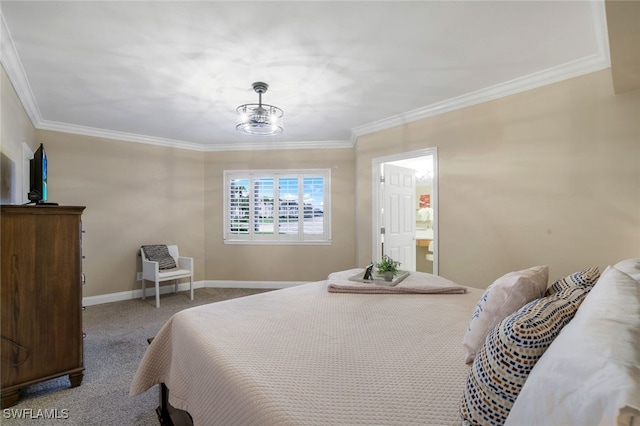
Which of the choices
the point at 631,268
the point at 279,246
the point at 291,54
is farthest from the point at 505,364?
the point at 279,246

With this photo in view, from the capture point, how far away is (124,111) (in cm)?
362

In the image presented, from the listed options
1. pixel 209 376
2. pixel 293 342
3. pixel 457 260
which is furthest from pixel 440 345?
pixel 457 260

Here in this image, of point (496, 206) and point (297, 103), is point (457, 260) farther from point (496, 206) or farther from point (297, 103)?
point (297, 103)

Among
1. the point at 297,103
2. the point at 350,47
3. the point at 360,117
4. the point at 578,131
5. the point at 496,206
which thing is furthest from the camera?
the point at 360,117

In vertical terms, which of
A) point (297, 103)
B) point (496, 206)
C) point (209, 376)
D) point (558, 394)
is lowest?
point (209, 376)

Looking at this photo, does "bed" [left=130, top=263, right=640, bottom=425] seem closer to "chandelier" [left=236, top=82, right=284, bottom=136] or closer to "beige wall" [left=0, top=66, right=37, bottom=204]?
"chandelier" [left=236, top=82, right=284, bottom=136]

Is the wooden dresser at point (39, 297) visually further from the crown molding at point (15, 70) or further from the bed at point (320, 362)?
the crown molding at point (15, 70)

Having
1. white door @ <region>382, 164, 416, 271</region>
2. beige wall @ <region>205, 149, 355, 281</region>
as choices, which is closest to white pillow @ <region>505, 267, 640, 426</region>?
white door @ <region>382, 164, 416, 271</region>

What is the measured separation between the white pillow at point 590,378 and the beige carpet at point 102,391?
85.2 inches

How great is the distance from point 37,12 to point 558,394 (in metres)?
2.98

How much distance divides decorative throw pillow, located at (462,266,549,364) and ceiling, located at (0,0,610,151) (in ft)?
5.35

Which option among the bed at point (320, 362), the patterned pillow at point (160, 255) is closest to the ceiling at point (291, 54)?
the bed at point (320, 362)

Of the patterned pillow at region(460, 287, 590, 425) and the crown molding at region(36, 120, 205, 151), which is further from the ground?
the crown molding at region(36, 120, 205, 151)

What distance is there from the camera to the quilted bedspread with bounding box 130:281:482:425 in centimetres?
97
